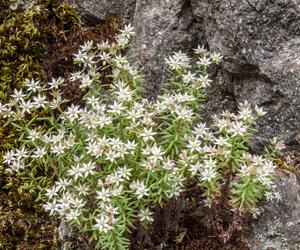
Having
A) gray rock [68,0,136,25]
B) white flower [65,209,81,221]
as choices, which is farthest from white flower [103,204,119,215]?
gray rock [68,0,136,25]

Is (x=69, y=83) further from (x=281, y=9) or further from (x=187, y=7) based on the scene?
(x=281, y=9)

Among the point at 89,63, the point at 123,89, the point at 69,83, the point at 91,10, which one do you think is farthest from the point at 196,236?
the point at 91,10

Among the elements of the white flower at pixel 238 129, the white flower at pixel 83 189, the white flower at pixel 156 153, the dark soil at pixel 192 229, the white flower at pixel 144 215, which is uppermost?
the white flower at pixel 238 129

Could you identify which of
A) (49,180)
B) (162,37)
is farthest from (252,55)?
(49,180)

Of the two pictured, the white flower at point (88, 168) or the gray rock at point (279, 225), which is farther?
the gray rock at point (279, 225)

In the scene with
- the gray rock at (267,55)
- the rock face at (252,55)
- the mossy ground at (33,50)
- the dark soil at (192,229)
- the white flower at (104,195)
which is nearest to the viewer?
the white flower at (104,195)

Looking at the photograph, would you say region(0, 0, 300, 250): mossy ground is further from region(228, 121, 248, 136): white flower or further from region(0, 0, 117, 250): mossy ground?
region(228, 121, 248, 136): white flower

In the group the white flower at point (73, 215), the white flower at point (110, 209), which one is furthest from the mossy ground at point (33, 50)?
the white flower at point (110, 209)

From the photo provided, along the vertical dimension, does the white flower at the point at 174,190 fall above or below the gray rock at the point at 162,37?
below

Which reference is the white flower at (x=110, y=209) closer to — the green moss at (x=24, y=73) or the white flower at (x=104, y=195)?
the white flower at (x=104, y=195)
